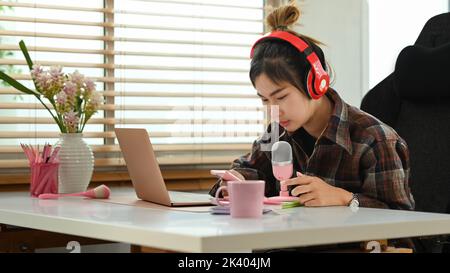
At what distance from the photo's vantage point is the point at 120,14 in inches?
121

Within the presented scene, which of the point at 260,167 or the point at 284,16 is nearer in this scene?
the point at 284,16

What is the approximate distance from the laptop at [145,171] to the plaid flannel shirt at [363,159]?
247mm

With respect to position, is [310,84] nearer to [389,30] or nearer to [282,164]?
[282,164]

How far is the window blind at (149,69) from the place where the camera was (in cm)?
291

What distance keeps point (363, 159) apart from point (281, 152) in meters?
0.23

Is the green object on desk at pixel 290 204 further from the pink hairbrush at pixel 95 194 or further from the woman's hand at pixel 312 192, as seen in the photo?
the pink hairbrush at pixel 95 194

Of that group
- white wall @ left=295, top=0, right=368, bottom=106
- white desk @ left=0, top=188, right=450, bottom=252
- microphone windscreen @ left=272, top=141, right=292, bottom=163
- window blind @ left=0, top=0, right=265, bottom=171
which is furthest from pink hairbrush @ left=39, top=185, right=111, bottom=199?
white wall @ left=295, top=0, right=368, bottom=106

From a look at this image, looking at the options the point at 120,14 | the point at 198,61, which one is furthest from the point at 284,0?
the point at 120,14

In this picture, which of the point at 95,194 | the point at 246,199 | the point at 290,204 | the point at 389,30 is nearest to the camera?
the point at 246,199

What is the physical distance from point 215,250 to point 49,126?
75.0 inches

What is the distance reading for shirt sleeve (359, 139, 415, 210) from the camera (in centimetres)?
198

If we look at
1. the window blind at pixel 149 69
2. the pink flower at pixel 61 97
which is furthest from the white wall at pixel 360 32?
the pink flower at pixel 61 97

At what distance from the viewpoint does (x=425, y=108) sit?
2.38 m

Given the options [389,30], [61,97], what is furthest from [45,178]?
[389,30]
